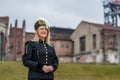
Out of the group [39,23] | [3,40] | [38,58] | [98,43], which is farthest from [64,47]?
[38,58]

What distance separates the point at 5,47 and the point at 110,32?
19.0 meters

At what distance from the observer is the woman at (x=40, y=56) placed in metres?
6.10

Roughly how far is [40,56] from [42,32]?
410mm

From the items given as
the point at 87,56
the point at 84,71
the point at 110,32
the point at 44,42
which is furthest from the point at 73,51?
the point at 44,42

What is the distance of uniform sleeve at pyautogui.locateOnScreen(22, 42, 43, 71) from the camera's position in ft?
20.0

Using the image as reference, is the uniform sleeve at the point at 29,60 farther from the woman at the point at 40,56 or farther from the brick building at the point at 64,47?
the brick building at the point at 64,47

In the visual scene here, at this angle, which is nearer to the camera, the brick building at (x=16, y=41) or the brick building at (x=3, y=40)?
the brick building at (x=3, y=40)

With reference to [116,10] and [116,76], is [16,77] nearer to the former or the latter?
[116,76]

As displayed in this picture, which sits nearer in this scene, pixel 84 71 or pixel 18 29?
pixel 84 71

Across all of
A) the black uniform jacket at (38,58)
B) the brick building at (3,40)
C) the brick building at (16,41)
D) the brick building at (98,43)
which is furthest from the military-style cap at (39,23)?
the brick building at (16,41)

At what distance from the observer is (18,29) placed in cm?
7556

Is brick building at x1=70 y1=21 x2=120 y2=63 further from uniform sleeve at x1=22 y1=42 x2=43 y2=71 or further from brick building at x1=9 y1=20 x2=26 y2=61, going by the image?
uniform sleeve at x1=22 y1=42 x2=43 y2=71

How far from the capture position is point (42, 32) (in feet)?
20.8

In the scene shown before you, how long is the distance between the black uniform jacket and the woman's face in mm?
103
